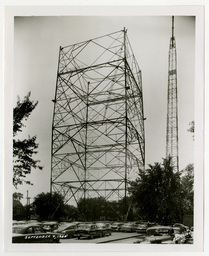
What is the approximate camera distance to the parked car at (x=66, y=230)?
10.5ft

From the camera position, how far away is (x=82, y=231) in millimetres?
3203

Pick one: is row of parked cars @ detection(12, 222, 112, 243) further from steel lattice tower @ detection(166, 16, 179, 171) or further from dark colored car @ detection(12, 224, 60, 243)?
steel lattice tower @ detection(166, 16, 179, 171)

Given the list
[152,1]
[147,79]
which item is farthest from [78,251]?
[152,1]

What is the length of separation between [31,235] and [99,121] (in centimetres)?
87

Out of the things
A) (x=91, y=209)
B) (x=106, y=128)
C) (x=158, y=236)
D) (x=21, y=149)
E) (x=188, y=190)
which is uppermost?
(x=106, y=128)

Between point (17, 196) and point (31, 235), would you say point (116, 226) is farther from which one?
point (17, 196)

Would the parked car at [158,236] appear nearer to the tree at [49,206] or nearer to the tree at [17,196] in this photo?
the tree at [49,206]

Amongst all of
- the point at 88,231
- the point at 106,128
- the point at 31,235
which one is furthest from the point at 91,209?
the point at 106,128

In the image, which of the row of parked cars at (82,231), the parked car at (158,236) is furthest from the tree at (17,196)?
the parked car at (158,236)

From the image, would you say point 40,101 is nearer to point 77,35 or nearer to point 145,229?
point 77,35

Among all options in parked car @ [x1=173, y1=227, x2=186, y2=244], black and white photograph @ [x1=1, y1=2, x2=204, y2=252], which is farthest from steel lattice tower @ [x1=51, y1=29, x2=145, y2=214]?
parked car @ [x1=173, y1=227, x2=186, y2=244]

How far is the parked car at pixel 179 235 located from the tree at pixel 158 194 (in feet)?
0.22
